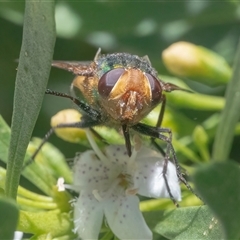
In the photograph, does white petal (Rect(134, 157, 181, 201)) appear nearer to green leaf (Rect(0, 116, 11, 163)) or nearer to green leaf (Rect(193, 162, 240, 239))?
green leaf (Rect(0, 116, 11, 163))

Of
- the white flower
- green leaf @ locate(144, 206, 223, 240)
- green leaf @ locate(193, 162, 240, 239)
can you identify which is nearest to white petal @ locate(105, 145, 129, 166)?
the white flower

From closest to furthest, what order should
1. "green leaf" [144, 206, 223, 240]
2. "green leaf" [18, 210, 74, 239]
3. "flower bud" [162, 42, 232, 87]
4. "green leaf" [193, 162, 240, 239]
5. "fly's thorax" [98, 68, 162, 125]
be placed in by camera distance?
"green leaf" [193, 162, 240, 239] < "green leaf" [144, 206, 223, 240] < "green leaf" [18, 210, 74, 239] < "fly's thorax" [98, 68, 162, 125] < "flower bud" [162, 42, 232, 87]

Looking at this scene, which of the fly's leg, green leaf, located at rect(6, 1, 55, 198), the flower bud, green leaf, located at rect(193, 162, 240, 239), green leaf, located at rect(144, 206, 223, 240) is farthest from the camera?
the flower bud

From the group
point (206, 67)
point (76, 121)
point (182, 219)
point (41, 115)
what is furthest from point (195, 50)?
point (182, 219)

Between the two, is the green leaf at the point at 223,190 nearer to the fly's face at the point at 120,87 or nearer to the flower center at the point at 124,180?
the fly's face at the point at 120,87

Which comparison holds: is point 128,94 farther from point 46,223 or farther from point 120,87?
point 46,223

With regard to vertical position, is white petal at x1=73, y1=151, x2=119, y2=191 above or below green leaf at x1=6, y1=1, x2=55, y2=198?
below

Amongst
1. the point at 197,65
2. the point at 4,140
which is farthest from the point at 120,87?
the point at 197,65
